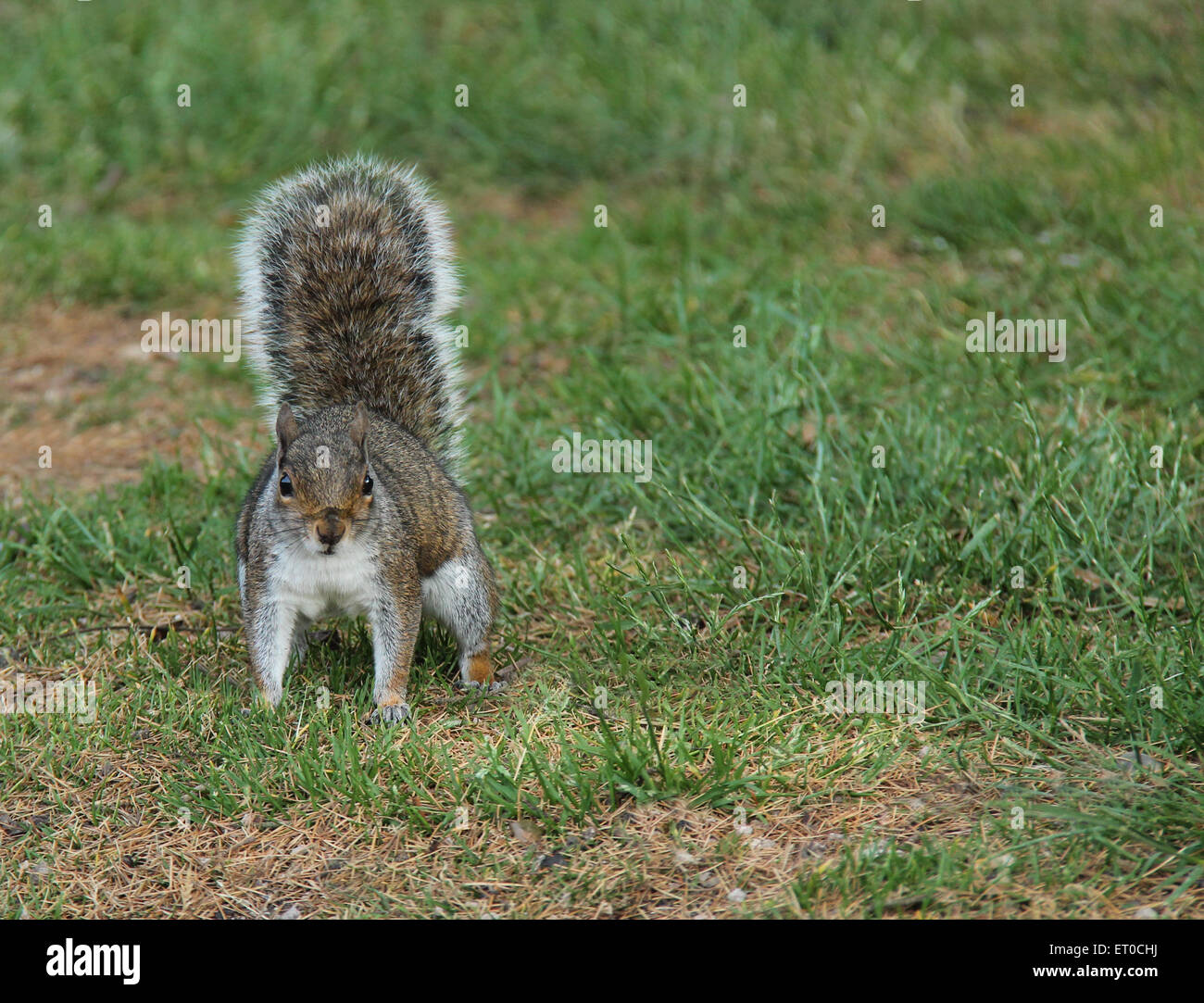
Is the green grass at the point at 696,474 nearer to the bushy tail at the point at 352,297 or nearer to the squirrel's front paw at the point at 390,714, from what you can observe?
the squirrel's front paw at the point at 390,714

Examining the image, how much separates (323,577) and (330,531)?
0.60ft

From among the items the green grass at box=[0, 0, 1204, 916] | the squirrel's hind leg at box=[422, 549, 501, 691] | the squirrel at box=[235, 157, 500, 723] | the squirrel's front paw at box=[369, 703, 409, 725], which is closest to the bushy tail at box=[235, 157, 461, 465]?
the squirrel at box=[235, 157, 500, 723]

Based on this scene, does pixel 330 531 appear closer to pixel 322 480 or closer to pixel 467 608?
pixel 322 480

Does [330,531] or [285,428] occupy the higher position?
[285,428]

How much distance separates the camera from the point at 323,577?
3.03 meters

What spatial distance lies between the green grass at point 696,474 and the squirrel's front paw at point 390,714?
2.2 inches

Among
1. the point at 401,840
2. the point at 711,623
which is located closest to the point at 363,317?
the point at 711,623

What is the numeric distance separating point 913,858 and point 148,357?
12.2 feet

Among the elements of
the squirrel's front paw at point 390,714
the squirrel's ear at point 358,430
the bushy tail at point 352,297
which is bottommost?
the squirrel's front paw at point 390,714

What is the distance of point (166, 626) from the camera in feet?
11.9

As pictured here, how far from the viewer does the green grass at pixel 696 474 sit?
107 inches

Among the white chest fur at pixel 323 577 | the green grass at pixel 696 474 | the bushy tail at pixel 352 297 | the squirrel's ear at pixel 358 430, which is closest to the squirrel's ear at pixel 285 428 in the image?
the squirrel's ear at pixel 358 430

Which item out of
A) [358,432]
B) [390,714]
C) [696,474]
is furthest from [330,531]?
[696,474]
